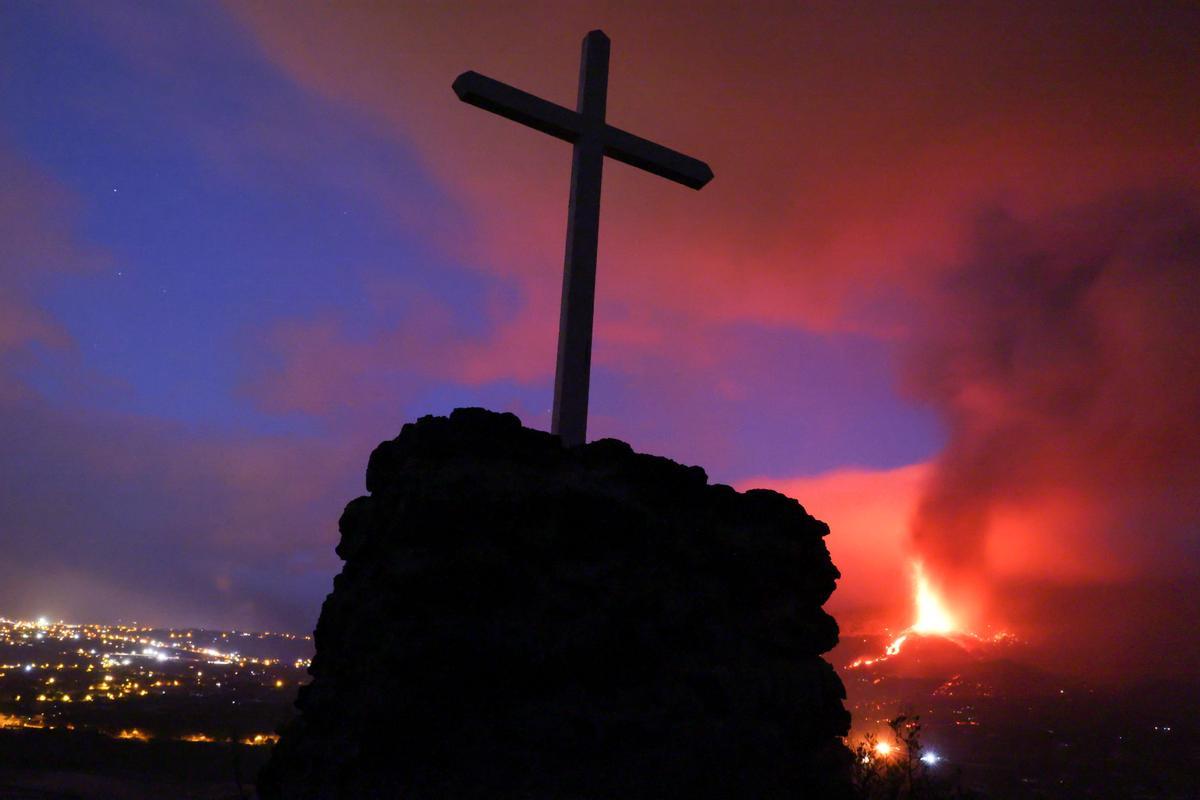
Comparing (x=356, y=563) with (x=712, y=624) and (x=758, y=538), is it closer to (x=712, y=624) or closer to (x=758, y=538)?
(x=712, y=624)

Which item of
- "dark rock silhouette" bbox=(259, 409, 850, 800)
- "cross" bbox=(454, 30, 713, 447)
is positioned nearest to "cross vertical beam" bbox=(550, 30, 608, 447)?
"cross" bbox=(454, 30, 713, 447)

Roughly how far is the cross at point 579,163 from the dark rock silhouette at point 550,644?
5.30 feet

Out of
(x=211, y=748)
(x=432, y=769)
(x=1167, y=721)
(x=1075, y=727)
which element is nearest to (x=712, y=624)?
(x=432, y=769)

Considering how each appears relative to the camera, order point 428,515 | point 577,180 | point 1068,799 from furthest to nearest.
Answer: point 1068,799, point 577,180, point 428,515

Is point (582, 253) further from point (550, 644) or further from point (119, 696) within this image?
point (119, 696)

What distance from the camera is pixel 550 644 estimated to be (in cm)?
407

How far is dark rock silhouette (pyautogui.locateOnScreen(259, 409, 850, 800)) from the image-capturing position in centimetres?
386

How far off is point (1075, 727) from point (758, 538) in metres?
181

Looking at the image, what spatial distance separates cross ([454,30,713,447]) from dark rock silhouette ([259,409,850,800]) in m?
1.62

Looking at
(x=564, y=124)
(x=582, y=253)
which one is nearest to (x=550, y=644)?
(x=582, y=253)

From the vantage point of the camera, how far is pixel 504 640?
3988 mm

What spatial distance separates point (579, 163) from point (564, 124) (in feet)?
1.35

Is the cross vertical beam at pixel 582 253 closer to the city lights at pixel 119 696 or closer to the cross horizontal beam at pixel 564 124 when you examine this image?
the cross horizontal beam at pixel 564 124

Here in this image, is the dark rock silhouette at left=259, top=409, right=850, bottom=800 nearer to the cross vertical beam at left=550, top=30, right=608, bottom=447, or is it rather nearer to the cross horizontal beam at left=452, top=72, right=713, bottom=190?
the cross vertical beam at left=550, top=30, right=608, bottom=447
